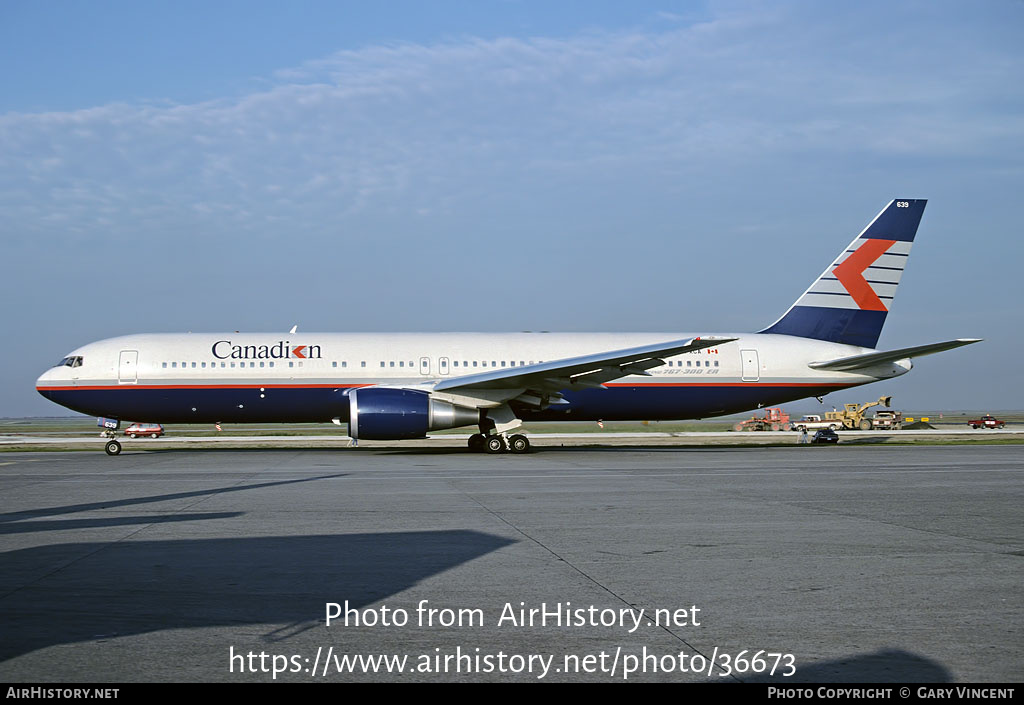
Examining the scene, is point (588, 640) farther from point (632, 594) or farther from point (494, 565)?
point (494, 565)

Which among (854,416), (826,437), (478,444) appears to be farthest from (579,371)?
(854,416)

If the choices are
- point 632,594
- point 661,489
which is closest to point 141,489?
point 661,489

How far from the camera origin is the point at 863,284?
27719 millimetres

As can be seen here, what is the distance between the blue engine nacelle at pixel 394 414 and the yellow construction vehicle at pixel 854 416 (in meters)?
33.9

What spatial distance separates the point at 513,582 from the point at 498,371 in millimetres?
16460

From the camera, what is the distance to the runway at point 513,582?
4.50 metres

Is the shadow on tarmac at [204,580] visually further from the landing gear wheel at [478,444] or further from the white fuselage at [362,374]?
the landing gear wheel at [478,444]

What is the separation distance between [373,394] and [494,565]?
15.7m

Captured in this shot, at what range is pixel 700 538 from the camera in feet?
28.8

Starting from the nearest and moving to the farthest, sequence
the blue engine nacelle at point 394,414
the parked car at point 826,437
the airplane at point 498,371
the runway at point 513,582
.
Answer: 1. the runway at point 513,582
2. the blue engine nacelle at point 394,414
3. the airplane at point 498,371
4. the parked car at point 826,437

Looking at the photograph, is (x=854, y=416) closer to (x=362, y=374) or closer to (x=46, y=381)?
(x=362, y=374)

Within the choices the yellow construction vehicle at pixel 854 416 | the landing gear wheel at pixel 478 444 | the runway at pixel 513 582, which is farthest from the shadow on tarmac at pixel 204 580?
the yellow construction vehicle at pixel 854 416

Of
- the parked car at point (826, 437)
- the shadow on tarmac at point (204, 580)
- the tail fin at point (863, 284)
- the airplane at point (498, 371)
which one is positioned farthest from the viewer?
the parked car at point (826, 437)

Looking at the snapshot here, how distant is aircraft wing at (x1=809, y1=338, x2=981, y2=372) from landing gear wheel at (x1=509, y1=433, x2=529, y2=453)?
9.44 metres
